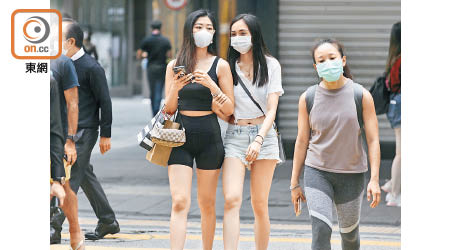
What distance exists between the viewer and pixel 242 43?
6168 millimetres

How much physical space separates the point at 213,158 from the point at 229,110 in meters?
0.33

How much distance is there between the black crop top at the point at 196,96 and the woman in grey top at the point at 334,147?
67 centimetres

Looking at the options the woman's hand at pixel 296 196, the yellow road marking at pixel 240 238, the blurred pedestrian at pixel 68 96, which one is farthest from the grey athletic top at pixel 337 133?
the yellow road marking at pixel 240 238

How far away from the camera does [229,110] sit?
6012 mm

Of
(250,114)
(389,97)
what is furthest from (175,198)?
(389,97)

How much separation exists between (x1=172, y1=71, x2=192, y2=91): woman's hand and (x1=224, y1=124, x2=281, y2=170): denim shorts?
0.47 meters

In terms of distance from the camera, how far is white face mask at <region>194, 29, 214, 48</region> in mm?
6023

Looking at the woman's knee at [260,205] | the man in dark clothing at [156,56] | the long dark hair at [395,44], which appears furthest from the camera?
the man in dark clothing at [156,56]

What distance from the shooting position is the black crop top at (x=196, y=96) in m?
5.97

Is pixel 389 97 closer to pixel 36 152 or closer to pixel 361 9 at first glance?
pixel 361 9

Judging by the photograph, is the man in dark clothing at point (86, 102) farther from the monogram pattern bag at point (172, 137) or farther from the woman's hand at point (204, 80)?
the woman's hand at point (204, 80)

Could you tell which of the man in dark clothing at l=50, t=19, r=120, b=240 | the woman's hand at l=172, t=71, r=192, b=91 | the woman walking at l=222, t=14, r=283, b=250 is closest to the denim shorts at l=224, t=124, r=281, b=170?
the woman walking at l=222, t=14, r=283, b=250

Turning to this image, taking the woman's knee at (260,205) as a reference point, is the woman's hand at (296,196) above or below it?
above

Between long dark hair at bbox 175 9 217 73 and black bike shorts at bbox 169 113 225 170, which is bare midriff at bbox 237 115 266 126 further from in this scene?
long dark hair at bbox 175 9 217 73
